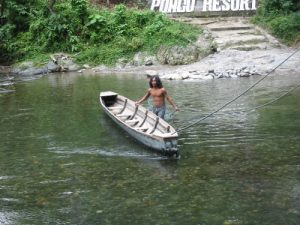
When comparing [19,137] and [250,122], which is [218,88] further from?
Result: [19,137]

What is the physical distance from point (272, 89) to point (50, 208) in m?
11.1

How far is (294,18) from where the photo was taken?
24.1 metres

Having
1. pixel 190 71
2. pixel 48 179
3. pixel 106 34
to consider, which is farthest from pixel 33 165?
pixel 106 34

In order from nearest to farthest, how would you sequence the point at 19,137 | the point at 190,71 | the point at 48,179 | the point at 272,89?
the point at 48,179 → the point at 19,137 → the point at 272,89 → the point at 190,71

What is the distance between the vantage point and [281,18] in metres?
25.0

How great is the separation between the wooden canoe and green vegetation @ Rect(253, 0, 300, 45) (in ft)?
41.1

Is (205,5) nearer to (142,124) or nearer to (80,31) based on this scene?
(80,31)

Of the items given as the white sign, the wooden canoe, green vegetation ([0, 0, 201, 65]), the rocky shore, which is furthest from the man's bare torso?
the white sign

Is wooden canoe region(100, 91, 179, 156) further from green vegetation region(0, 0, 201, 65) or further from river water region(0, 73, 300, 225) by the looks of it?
green vegetation region(0, 0, 201, 65)

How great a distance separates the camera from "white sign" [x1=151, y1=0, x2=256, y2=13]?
28016 millimetres

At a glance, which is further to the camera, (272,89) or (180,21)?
(180,21)

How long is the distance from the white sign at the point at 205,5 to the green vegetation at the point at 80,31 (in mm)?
2444

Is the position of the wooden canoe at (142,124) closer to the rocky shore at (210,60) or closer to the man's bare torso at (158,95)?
the man's bare torso at (158,95)

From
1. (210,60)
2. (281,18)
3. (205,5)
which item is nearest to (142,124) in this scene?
(210,60)
